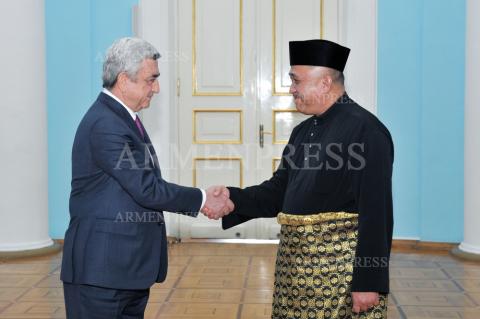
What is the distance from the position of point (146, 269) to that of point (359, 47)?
4427 mm

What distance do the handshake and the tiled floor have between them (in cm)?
145

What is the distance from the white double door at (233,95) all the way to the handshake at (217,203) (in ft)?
12.3

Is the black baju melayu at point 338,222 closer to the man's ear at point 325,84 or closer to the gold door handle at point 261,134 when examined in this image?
the man's ear at point 325,84

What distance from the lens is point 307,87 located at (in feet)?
8.39

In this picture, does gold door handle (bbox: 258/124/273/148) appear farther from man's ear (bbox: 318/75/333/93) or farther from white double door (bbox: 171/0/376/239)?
man's ear (bbox: 318/75/333/93)

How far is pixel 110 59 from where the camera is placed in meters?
2.45

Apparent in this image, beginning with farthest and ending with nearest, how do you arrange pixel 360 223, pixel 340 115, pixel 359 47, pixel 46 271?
pixel 359 47 → pixel 46 271 → pixel 340 115 → pixel 360 223

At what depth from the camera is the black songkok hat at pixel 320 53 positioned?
249 cm

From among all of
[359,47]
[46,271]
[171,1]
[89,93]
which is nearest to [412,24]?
[359,47]

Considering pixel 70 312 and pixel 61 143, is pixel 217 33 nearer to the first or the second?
pixel 61 143

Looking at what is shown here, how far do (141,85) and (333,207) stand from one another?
76 centimetres

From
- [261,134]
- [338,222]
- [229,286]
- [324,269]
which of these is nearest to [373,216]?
[338,222]

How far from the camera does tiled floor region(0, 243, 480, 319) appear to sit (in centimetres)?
437

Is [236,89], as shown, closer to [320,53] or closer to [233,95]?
[233,95]
